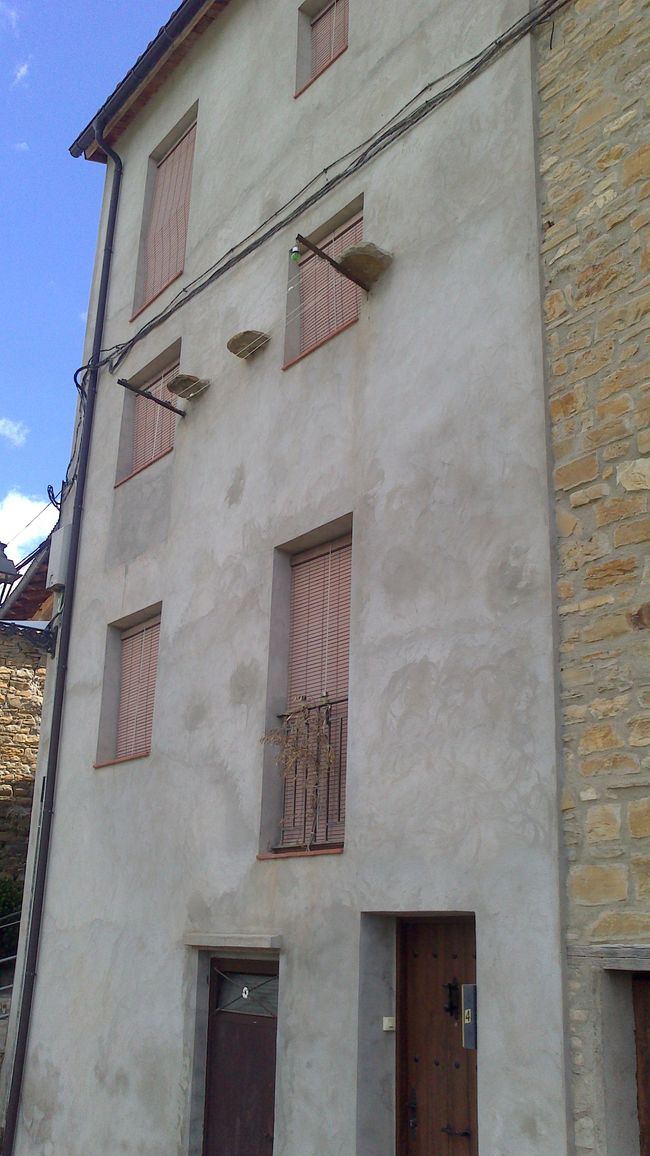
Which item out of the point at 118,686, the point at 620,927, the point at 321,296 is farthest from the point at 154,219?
the point at 620,927

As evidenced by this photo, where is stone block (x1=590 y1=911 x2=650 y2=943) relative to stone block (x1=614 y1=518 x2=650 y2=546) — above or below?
below

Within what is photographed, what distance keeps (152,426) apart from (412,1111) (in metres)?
7.29

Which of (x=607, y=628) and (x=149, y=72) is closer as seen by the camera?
(x=607, y=628)

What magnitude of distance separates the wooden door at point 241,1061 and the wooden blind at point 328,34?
7.78 m

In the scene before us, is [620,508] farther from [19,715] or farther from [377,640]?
[19,715]

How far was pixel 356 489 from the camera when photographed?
26.6 ft

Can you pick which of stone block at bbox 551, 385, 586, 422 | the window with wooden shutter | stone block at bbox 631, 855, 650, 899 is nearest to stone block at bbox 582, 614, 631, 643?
stone block at bbox 631, 855, 650, 899

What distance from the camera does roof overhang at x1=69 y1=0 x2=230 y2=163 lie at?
39.2 ft

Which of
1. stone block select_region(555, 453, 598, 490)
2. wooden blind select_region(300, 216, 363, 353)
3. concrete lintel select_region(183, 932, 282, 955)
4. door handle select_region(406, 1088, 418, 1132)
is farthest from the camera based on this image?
wooden blind select_region(300, 216, 363, 353)

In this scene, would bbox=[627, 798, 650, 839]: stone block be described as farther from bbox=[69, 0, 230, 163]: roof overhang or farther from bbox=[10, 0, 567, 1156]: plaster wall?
bbox=[69, 0, 230, 163]: roof overhang

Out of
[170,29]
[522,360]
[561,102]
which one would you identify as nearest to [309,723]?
[522,360]

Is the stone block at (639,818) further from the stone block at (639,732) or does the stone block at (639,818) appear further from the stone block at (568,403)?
→ the stone block at (568,403)

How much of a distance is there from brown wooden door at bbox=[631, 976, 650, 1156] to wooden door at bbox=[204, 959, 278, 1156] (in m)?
3.03

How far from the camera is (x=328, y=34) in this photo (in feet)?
34.3
